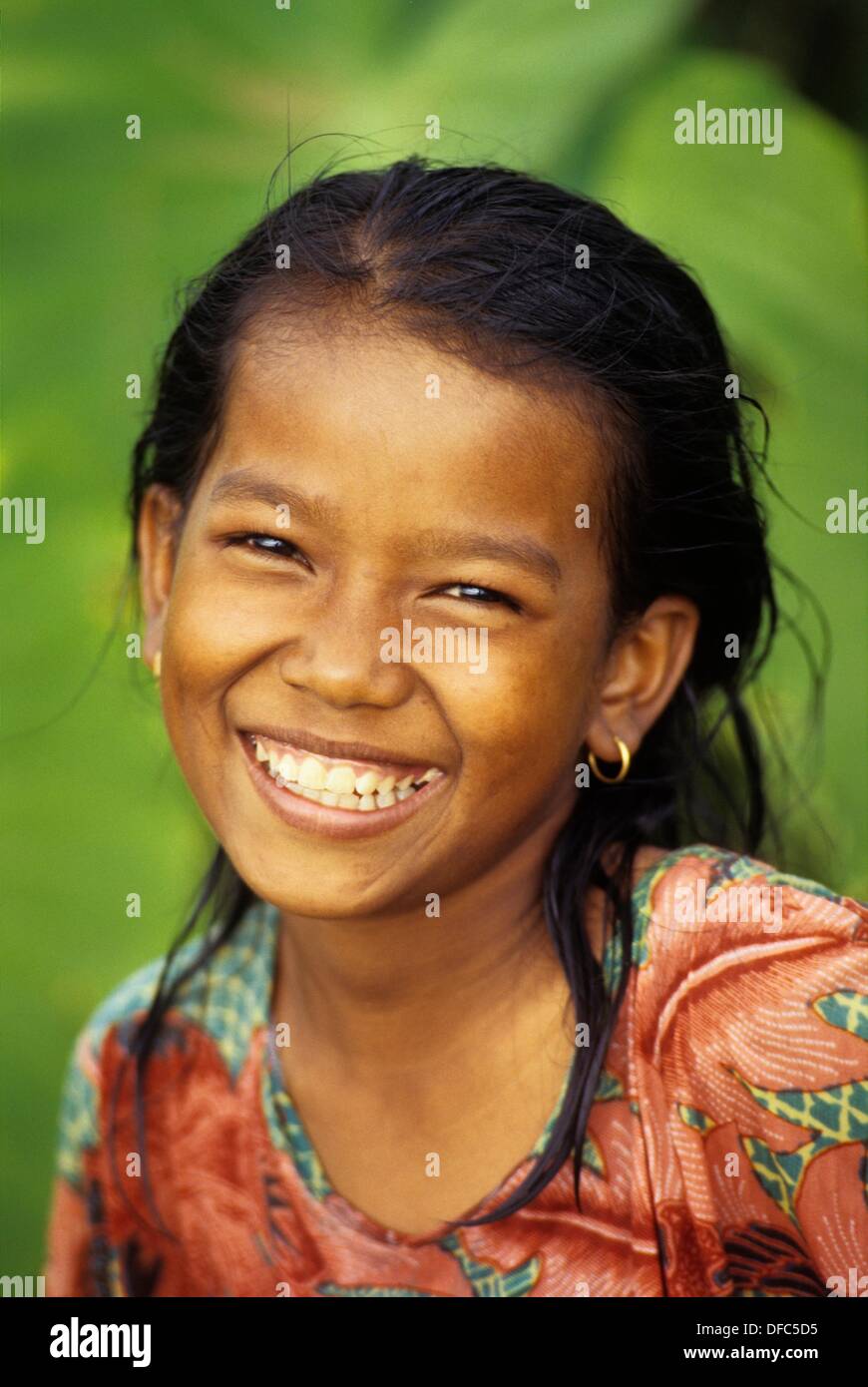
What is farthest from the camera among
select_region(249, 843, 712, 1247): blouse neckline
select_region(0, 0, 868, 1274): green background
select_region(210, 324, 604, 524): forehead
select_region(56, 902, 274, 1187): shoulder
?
select_region(0, 0, 868, 1274): green background

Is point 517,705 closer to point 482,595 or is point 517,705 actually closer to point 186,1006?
point 482,595

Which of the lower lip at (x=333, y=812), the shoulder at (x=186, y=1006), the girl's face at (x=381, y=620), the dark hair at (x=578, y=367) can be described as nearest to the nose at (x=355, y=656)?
the girl's face at (x=381, y=620)

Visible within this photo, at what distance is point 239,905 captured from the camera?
5.90ft

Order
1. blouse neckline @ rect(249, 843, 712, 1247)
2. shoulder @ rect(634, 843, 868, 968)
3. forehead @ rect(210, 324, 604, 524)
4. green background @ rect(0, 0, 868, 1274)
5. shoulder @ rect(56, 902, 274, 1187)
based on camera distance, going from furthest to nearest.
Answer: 1. green background @ rect(0, 0, 868, 1274)
2. shoulder @ rect(56, 902, 274, 1187)
3. blouse neckline @ rect(249, 843, 712, 1247)
4. shoulder @ rect(634, 843, 868, 968)
5. forehead @ rect(210, 324, 604, 524)

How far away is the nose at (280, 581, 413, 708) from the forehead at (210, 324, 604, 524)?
9 centimetres

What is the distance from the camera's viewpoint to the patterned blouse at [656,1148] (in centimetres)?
135

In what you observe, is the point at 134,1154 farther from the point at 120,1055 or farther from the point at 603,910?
the point at 603,910

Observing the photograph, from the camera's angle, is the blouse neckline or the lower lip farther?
the blouse neckline

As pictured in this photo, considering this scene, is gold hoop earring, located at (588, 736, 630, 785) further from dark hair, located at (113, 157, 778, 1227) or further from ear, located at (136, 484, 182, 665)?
ear, located at (136, 484, 182, 665)

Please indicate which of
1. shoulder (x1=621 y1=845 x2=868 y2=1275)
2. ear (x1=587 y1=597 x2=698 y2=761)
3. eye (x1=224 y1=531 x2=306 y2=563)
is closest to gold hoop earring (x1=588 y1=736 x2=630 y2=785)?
ear (x1=587 y1=597 x2=698 y2=761)

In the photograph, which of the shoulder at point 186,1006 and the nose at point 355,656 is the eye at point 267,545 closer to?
the nose at point 355,656

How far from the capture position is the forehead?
126cm

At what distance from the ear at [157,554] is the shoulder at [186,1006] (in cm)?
38

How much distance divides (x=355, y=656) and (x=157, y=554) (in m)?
0.38
